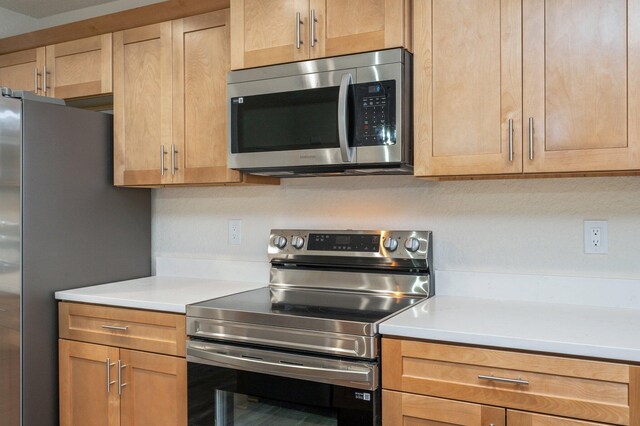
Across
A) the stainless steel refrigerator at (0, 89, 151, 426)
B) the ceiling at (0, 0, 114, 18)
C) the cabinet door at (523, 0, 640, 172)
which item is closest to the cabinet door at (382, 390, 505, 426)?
the cabinet door at (523, 0, 640, 172)

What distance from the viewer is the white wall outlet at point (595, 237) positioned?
A: 1.85 meters

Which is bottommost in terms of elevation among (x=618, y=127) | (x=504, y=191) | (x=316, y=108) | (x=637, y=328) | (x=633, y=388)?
(x=633, y=388)

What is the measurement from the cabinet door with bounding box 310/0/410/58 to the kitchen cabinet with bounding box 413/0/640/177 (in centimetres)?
7

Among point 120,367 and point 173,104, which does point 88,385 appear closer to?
point 120,367

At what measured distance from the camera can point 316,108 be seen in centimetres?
198

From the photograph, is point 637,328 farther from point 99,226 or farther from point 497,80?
point 99,226

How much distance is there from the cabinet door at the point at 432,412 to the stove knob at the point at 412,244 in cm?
65

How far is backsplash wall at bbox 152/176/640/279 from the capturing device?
6.07ft

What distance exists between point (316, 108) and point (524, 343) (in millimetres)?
1096

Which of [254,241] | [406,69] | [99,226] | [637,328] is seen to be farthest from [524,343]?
[99,226]

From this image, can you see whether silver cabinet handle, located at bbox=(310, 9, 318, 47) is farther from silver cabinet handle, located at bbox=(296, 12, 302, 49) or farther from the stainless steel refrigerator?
the stainless steel refrigerator

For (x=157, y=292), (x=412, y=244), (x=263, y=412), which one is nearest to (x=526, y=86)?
(x=412, y=244)

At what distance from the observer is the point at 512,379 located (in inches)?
56.1

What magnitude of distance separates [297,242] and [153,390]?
83 cm
